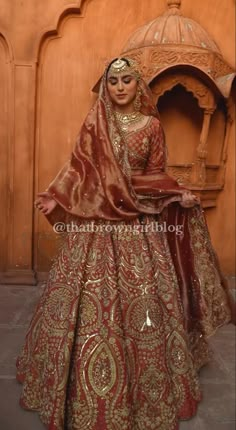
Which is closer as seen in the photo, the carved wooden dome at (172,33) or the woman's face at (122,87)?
the woman's face at (122,87)

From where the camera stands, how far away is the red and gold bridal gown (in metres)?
1.27

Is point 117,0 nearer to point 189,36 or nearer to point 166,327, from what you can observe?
point 189,36

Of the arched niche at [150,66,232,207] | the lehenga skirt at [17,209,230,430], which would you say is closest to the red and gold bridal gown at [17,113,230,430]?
the lehenga skirt at [17,209,230,430]

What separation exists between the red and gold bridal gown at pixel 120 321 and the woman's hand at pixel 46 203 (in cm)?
4

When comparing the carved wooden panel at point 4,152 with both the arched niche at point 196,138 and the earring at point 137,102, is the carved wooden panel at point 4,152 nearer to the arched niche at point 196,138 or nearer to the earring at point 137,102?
the arched niche at point 196,138

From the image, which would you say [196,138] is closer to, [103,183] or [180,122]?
[180,122]

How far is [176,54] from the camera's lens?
8.79ft

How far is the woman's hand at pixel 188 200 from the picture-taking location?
4.84 ft

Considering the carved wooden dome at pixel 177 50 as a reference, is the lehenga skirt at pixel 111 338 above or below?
below

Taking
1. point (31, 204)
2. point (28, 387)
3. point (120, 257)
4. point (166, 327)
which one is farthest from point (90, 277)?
point (31, 204)

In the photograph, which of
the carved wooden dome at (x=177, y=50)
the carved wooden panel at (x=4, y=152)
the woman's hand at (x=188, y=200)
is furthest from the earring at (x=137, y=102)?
the carved wooden panel at (x=4, y=152)

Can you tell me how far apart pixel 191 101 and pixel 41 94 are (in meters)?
1.30

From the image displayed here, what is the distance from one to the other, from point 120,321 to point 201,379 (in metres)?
0.71

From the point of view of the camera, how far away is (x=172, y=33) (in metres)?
2.77
